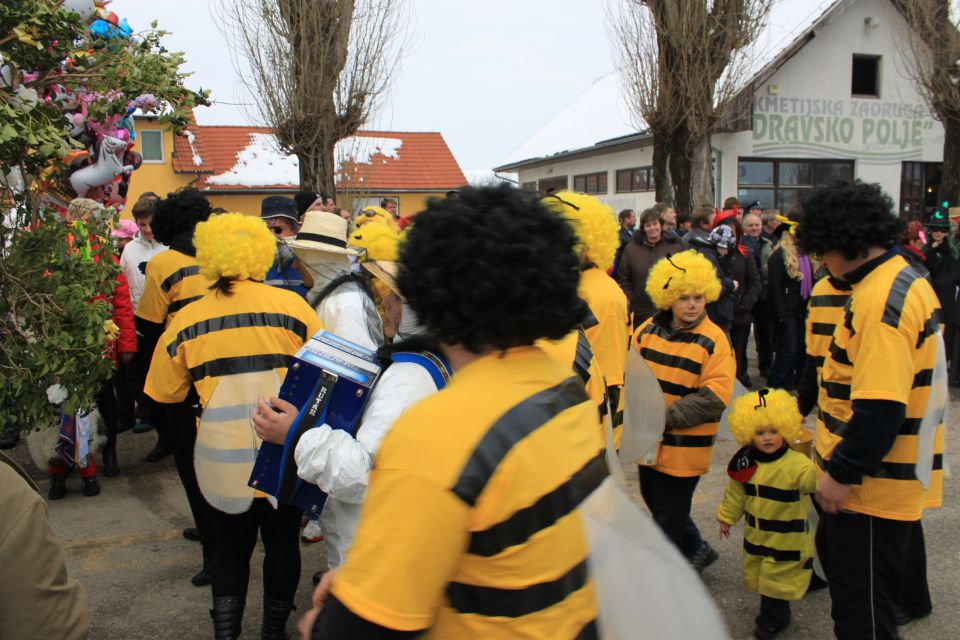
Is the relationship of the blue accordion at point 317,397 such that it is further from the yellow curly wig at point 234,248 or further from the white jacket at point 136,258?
the white jacket at point 136,258

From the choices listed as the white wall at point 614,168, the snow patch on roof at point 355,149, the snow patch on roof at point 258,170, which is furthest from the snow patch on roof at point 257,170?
the snow patch on roof at point 355,149

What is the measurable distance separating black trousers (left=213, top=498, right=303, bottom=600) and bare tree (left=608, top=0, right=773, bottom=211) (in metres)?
11.6

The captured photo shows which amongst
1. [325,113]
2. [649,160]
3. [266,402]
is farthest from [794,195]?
[266,402]

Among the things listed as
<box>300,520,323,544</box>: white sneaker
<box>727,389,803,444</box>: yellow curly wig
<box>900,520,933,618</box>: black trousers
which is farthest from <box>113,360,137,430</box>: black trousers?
<box>900,520,933,618</box>: black trousers

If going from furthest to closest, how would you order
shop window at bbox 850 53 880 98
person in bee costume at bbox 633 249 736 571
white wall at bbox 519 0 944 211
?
shop window at bbox 850 53 880 98 < white wall at bbox 519 0 944 211 < person in bee costume at bbox 633 249 736 571

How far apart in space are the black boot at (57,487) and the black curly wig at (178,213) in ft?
6.99

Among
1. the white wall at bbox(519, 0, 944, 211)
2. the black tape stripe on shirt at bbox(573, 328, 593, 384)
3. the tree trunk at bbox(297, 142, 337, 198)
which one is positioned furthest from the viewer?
the white wall at bbox(519, 0, 944, 211)

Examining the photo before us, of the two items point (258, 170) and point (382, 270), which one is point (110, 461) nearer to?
point (382, 270)

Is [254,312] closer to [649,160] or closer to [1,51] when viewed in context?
[1,51]

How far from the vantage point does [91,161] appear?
5.55m

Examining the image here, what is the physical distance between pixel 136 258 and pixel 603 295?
4329 millimetres

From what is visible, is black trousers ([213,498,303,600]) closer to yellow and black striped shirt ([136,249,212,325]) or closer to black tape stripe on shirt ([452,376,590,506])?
yellow and black striped shirt ([136,249,212,325])

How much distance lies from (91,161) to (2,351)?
2.63 meters

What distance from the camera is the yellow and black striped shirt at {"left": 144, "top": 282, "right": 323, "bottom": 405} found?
3.20m
